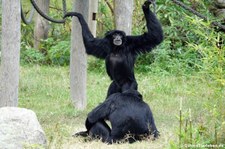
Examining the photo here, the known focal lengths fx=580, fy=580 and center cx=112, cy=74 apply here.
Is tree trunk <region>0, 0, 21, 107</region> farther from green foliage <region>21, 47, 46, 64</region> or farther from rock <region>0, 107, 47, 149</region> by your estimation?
green foliage <region>21, 47, 46, 64</region>

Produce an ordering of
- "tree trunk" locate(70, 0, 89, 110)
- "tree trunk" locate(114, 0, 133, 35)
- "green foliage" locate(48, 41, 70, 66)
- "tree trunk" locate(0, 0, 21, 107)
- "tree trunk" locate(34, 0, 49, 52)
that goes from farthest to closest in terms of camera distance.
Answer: "tree trunk" locate(34, 0, 49, 52) < "green foliage" locate(48, 41, 70, 66) < "tree trunk" locate(70, 0, 89, 110) < "tree trunk" locate(114, 0, 133, 35) < "tree trunk" locate(0, 0, 21, 107)

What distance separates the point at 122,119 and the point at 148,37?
1.45 metres

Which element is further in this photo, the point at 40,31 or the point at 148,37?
the point at 40,31

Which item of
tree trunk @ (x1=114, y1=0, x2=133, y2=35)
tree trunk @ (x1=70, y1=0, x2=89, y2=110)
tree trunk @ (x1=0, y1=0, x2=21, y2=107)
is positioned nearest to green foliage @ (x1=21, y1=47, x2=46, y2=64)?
tree trunk @ (x1=70, y1=0, x2=89, y2=110)

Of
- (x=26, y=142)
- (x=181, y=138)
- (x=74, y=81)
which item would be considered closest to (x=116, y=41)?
(x=74, y=81)

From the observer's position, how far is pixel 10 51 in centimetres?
709

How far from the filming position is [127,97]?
729cm

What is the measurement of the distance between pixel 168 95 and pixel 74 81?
2.31 metres

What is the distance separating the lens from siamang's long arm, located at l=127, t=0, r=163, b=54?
800 cm

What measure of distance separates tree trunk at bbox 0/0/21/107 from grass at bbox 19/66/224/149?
68cm

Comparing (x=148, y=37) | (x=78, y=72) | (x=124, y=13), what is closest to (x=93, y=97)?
(x=78, y=72)

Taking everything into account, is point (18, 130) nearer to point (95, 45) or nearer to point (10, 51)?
point (10, 51)

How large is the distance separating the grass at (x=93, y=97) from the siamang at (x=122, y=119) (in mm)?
196

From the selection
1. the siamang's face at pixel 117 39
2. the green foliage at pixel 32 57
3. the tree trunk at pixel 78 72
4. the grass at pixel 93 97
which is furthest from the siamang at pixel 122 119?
the green foliage at pixel 32 57
